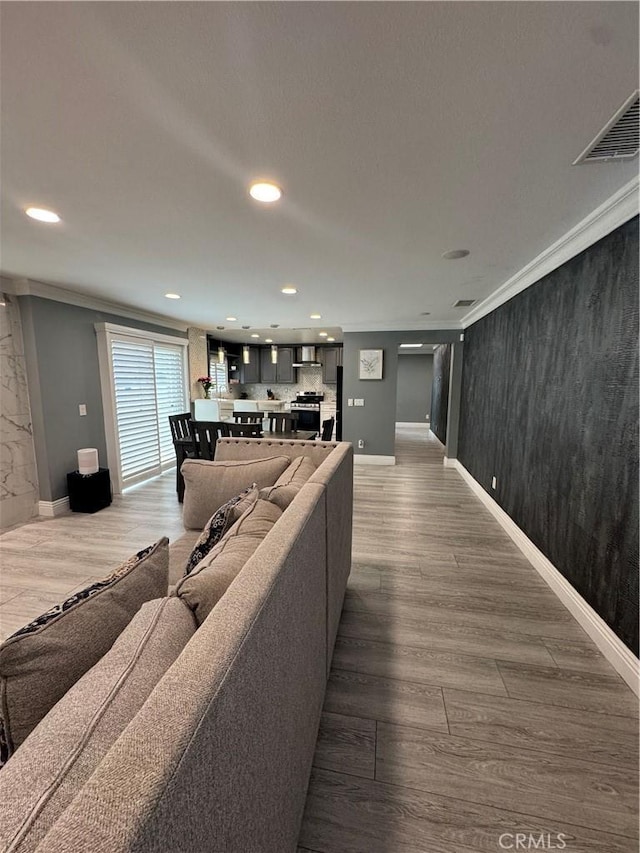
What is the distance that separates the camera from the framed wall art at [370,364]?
5.59 meters

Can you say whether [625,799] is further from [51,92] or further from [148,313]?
[148,313]

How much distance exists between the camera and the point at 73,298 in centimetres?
370

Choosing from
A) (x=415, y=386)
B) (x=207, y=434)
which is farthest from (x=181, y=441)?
(x=415, y=386)

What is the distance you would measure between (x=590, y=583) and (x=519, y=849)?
4.49 ft

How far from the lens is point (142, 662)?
2.01 ft

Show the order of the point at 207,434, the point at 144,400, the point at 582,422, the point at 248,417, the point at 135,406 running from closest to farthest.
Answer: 1. the point at 582,422
2. the point at 207,434
3. the point at 248,417
4. the point at 135,406
5. the point at 144,400

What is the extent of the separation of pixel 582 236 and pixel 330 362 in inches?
257

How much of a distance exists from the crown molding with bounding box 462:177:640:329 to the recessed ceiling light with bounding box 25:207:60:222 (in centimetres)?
305

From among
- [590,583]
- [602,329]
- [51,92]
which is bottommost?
[590,583]

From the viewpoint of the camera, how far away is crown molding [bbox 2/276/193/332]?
327 centimetres

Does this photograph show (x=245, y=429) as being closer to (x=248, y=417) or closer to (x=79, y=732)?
(x=248, y=417)

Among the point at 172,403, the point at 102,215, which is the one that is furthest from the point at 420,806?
the point at 172,403

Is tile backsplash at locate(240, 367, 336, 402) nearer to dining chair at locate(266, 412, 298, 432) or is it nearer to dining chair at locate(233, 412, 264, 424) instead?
dining chair at locate(233, 412, 264, 424)
